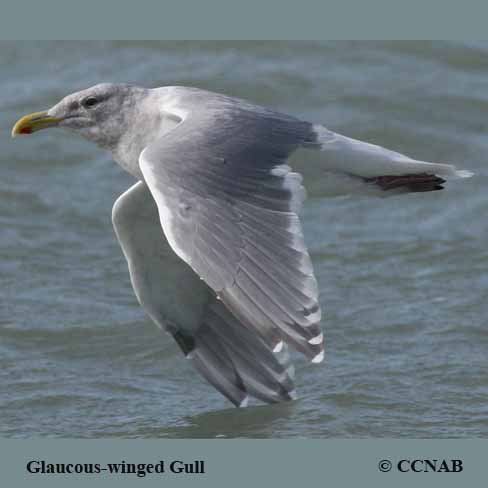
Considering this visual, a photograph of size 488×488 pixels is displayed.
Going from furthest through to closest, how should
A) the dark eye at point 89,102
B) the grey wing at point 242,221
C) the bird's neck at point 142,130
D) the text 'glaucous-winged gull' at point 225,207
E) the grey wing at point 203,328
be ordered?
1. the dark eye at point 89,102
2. the grey wing at point 203,328
3. the bird's neck at point 142,130
4. the text 'glaucous-winged gull' at point 225,207
5. the grey wing at point 242,221

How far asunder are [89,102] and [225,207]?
1.89 metres

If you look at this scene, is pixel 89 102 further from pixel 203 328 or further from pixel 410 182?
pixel 410 182

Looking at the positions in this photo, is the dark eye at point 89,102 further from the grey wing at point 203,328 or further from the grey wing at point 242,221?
the grey wing at point 242,221

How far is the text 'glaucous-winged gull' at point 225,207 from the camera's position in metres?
5.30

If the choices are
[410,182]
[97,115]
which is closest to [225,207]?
[410,182]

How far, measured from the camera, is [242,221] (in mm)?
5605

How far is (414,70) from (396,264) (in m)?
3.82

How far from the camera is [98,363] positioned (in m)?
8.00

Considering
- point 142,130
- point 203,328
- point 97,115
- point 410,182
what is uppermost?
point 97,115

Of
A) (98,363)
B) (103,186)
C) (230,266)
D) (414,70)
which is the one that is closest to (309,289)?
(230,266)

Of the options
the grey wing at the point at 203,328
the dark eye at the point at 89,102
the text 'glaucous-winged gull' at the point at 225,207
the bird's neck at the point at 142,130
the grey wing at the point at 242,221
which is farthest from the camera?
the dark eye at the point at 89,102

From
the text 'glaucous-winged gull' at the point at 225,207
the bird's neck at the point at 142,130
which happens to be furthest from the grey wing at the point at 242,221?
the bird's neck at the point at 142,130

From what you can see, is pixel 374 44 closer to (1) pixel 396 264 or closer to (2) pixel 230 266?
(1) pixel 396 264

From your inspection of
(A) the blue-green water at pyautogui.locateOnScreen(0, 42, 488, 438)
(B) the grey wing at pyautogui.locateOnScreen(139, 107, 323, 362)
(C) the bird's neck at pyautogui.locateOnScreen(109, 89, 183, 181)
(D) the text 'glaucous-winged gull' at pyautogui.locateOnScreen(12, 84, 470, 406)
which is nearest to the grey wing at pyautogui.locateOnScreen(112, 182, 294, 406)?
(D) the text 'glaucous-winged gull' at pyautogui.locateOnScreen(12, 84, 470, 406)
